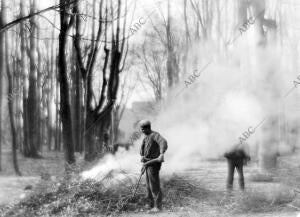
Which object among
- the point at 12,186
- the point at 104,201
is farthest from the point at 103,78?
the point at 104,201

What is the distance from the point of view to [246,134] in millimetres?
12406

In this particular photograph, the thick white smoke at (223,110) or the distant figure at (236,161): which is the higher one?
the thick white smoke at (223,110)

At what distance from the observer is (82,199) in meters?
9.09

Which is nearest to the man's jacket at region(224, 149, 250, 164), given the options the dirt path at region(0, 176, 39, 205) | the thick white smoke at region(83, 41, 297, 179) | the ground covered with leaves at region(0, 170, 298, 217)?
the thick white smoke at region(83, 41, 297, 179)

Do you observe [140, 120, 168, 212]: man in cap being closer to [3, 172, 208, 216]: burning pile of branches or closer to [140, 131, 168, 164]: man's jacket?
[140, 131, 168, 164]: man's jacket

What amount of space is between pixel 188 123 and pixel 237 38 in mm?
4674

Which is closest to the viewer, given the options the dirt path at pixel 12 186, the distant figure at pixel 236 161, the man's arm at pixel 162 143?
the man's arm at pixel 162 143

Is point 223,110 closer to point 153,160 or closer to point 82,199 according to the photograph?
point 153,160


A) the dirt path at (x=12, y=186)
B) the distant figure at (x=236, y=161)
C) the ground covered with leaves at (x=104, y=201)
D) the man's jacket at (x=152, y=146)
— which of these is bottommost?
the dirt path at (x=12, y=186)

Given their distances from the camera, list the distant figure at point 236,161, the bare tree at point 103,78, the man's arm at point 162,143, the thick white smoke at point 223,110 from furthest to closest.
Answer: the bare tree at point 103,78 → the thick white smoke at point 223,110 → the distant figure at point 236,161 → the man's arm at point 162,143

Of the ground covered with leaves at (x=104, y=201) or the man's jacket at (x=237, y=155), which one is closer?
the ground covered with leaves at (x=104, y=201)

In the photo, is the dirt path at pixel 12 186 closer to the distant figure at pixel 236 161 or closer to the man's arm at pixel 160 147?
the man's arm at pixel 160 147

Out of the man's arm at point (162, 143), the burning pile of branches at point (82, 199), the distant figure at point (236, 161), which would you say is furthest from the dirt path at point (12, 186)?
the distant figure at point (236, 161)

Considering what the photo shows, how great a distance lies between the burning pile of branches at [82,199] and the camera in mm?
8875
